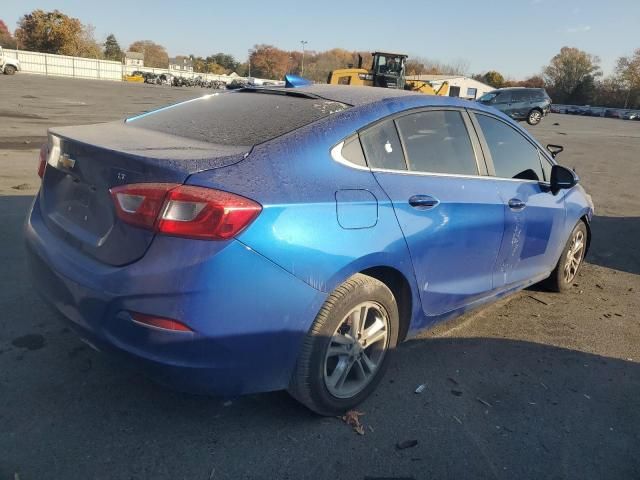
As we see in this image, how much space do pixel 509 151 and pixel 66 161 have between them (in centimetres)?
290

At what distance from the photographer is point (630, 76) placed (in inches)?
3792

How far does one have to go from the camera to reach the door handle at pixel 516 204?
11.7 feet

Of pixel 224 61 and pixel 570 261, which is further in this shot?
pixel 224 61

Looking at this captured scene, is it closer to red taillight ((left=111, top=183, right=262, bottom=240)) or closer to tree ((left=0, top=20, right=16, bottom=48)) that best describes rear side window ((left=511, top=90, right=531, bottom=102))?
red taillight ((left=111, top=183, right=262, bottom=240))

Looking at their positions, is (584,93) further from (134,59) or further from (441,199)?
(441,199)

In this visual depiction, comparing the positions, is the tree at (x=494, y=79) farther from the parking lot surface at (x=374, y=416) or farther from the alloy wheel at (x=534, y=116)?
the parking lot surface at (x=374, y=416)

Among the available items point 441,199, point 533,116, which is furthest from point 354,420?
point 533,116

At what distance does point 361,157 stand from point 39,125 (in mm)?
12856

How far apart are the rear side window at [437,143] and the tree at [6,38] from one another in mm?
116539

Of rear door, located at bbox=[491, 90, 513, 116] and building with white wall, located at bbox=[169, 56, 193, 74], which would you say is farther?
building with white wall, located at bbox=[169, 56, 193, 74]

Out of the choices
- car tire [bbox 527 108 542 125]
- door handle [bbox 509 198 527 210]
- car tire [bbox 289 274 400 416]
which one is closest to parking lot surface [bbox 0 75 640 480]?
car tire [bbox 289 274 400 416]

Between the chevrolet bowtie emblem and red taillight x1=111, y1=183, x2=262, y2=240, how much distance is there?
622mm

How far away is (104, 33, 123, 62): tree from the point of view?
120 m

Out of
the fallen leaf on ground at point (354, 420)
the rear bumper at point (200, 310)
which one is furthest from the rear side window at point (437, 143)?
the fallen leaf on ground at point (354, 420)
